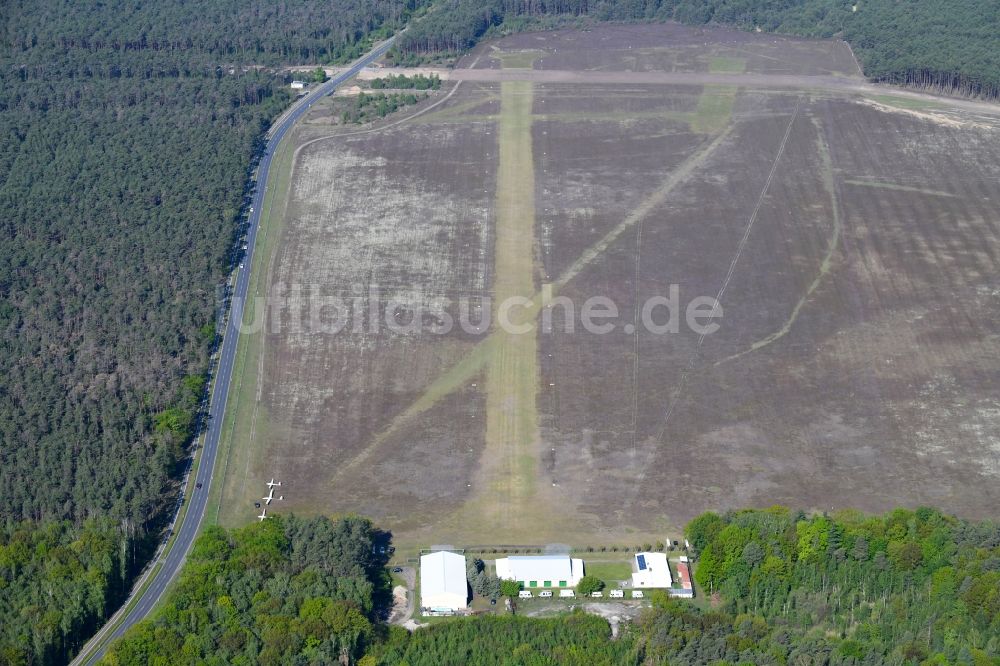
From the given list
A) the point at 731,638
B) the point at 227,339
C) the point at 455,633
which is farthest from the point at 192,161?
the point at 731,638

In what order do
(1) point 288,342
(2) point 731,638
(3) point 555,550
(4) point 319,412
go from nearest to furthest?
(2) point 731,638
(3) point 555,550
(4) point 319,412
(1) point 288,342

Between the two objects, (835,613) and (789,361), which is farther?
(789,361)

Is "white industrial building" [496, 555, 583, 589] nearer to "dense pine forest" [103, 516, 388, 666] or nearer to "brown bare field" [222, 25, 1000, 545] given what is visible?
"brown bare field" [222, 25, 1000, 545]

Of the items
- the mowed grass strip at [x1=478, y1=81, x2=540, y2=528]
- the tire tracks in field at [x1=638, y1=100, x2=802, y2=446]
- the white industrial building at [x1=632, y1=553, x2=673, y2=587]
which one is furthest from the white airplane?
the tire tracks in field at [x1=638, y1=100, x2=802, y2=446]

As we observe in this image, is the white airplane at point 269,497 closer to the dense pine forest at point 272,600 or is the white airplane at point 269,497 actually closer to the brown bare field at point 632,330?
the brown bare field at point 632,330

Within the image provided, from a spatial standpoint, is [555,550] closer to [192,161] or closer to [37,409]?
[37,409]

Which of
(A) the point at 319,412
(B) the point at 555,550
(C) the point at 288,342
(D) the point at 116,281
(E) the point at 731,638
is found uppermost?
(D) the point at 116,281

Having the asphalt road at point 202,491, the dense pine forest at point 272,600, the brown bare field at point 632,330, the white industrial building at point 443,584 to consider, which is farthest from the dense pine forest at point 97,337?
the white industrial building at point 443,584
